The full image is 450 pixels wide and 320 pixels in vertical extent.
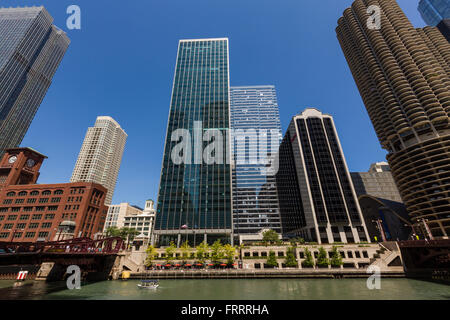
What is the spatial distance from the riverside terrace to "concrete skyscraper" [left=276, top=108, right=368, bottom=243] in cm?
2809

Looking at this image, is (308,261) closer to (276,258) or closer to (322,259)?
(322,259)

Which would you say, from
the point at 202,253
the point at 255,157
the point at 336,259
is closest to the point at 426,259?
the point at 336,259

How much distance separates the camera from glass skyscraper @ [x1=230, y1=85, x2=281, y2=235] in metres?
127

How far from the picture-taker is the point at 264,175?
459 ft

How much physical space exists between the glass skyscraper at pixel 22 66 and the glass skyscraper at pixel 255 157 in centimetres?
16512

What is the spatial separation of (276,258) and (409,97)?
104256 millimetres

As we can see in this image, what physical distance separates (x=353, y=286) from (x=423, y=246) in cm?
2593

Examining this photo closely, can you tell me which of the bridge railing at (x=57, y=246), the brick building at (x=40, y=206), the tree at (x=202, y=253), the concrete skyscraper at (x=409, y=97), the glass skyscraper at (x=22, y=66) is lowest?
the tree at (x=202, y=253)

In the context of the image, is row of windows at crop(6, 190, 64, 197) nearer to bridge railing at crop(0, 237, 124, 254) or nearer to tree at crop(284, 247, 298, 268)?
bridge railing at crop(0, 237, 124, 254)

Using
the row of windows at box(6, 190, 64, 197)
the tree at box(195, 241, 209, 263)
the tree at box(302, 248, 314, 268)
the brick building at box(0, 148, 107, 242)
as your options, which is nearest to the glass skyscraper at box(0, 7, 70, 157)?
the brick building at box(0, 148, 107, 242)

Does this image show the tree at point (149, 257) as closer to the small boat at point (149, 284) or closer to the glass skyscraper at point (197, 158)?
the glass skyscraper at point (197, 158)

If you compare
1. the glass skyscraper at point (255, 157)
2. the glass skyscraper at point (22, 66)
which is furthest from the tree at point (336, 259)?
the glass skyscraper at point (22, 66)

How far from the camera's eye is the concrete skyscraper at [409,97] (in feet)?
281
